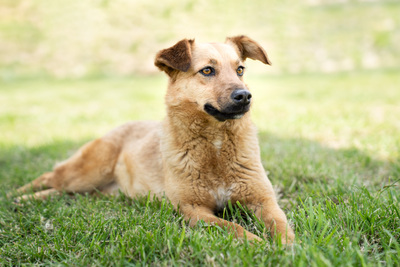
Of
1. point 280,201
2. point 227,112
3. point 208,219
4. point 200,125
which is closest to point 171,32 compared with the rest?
point 200,125

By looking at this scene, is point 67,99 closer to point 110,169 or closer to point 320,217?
point 110,169

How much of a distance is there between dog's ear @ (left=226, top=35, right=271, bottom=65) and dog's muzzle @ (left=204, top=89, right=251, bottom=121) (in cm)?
92

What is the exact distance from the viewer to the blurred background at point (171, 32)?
55.9ft

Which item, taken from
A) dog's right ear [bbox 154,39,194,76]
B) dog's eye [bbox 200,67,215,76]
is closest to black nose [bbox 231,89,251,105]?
dog's eye [bbox 200,67,215,76]

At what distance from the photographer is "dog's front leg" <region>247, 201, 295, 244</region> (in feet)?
8.47

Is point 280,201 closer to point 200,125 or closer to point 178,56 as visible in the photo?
point 200,125

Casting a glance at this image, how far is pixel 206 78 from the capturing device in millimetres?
3389

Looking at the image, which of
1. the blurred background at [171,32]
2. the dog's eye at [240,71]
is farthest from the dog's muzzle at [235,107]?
the blurred background at [171,32]

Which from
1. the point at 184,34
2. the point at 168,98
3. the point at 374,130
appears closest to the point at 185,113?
the point at 168,98

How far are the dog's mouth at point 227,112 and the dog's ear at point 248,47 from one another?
0.94 metres

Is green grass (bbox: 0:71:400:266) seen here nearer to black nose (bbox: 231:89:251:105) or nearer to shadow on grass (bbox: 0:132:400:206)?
shadow on grass (bbox: 0:132:400:206)

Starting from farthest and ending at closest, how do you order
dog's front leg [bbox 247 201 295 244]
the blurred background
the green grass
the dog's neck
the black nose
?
the blurred background
the dog's neck
the black nose
dog's front leg [bbox 247 201 295 244]
the green grass

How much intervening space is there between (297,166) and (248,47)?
1.51 metres

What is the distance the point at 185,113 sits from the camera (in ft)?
11.1
